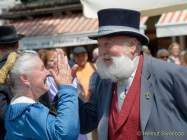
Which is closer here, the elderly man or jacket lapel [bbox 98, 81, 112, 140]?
the elderly man

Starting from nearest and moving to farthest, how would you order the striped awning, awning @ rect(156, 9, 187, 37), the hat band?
the hat band < awning @ rect(156, 9, 187, 37) < the striped awning

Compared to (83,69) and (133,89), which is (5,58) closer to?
(133,89)

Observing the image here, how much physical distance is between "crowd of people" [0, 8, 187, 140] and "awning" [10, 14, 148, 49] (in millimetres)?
8692

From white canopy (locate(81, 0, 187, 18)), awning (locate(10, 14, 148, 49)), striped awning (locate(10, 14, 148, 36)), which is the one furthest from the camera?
striped awning (locate(10, 14, 148, 36))

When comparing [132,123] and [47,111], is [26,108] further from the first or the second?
[132,123]

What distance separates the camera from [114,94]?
3615 millimetres

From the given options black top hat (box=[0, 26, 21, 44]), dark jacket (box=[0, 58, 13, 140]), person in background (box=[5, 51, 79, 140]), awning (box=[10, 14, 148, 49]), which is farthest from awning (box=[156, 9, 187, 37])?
person in background (box=[5, 51, 79, 140])

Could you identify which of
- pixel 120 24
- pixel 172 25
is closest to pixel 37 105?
pixel 120 24

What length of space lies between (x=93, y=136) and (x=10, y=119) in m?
4.15

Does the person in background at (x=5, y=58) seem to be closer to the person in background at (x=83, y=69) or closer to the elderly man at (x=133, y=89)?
the elderly man at (x=133, y=89)

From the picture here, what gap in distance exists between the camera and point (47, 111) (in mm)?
3363

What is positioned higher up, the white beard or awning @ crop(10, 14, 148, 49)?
the white beard

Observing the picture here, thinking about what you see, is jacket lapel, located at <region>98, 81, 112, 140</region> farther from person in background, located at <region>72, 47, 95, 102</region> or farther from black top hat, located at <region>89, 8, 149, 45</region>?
person in background, located at <region>72, 47, 95, 102</region>

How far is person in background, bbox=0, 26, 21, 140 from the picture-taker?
3.81 meters
